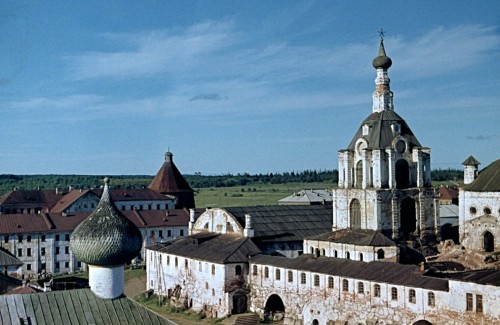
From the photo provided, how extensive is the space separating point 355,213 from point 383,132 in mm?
5297

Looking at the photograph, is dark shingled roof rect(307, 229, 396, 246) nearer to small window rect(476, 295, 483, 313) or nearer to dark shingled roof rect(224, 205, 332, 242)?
dark shingled roof rect(224, 205, 332, 242)

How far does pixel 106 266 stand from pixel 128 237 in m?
0.84

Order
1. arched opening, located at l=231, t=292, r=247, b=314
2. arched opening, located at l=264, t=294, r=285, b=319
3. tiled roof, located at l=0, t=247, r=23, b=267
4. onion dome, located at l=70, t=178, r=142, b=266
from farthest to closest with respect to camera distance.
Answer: tiled roof, located at l=0, t=247, r=23, b=267
arched opening, located at l=231, t=292, r=247, b=314
arched opening, located at l=264, t=294, r=285, b=319
onion dome, located at l=70, t=178, r=142, b=266

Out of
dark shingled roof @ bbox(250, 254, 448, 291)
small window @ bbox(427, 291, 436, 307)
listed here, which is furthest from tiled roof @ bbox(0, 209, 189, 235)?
small window @ bbox(427, 291, 436, 307)

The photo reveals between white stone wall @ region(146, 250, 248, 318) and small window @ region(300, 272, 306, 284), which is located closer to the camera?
small window @ region(300, 272, 306, 284)

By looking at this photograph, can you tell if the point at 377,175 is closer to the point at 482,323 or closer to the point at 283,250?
the point at 283,250

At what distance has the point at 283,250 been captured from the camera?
149ft

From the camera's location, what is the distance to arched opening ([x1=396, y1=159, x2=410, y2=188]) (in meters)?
43.8

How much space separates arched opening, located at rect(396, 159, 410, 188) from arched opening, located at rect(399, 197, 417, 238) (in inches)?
40.1

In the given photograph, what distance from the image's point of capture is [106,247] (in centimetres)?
1641

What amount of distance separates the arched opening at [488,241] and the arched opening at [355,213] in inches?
289

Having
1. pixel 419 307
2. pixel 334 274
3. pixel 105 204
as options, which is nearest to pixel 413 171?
pixel 334 274

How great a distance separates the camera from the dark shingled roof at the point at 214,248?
4109 cm

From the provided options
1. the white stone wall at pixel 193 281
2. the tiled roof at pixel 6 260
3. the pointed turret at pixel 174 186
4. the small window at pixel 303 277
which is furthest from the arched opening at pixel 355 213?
the pointed turret at pixel 174 186
